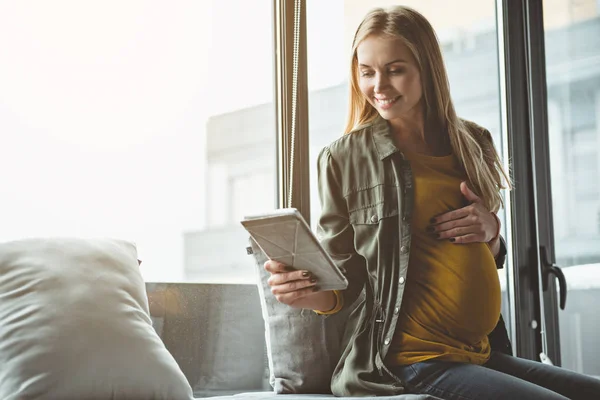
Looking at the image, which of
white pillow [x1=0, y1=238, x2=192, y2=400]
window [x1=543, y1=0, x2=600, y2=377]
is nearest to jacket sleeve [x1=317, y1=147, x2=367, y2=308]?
white pillow [x1=0, y1=238, x2=192, y2=400]

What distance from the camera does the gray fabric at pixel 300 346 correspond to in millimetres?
1786

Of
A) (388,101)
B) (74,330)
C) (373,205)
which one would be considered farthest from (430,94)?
(74,330)

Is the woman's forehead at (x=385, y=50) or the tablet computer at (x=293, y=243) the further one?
the woman's forehead at (x=385, y=50)

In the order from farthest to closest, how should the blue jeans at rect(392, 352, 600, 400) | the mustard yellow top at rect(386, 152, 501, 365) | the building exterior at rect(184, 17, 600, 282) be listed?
the building exterior at rect(184, 17, 600, 282) → the mustard yellow top at rect(386, 152, 501, 365) → the blue jeans at rect(392, 352, 600, 400)

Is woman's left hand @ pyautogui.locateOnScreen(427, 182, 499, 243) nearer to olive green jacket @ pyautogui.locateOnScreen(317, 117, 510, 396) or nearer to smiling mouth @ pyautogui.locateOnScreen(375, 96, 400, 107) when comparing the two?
olive green jacket @ pyautogui.locateOnScreen(317, 117, 510, 396)

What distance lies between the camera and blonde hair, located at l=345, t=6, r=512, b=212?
1828 millimetres

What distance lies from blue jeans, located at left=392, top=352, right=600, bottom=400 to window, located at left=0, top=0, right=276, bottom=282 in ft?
2.29

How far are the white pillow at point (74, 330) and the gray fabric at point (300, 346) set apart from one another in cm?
35

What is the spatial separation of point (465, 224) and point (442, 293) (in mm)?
171

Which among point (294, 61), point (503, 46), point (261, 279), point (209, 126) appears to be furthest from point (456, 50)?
point (261, 279)

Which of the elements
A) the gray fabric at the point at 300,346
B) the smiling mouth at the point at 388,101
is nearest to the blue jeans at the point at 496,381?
the gray fabric at the point at 300,346

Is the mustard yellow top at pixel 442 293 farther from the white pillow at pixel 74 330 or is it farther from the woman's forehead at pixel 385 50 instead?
the white pillow at pixel 74 330

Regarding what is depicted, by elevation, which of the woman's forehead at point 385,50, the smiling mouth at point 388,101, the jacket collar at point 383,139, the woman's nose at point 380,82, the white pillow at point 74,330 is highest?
the woman's forehead at point 385,50

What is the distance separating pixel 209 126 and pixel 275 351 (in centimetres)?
67
